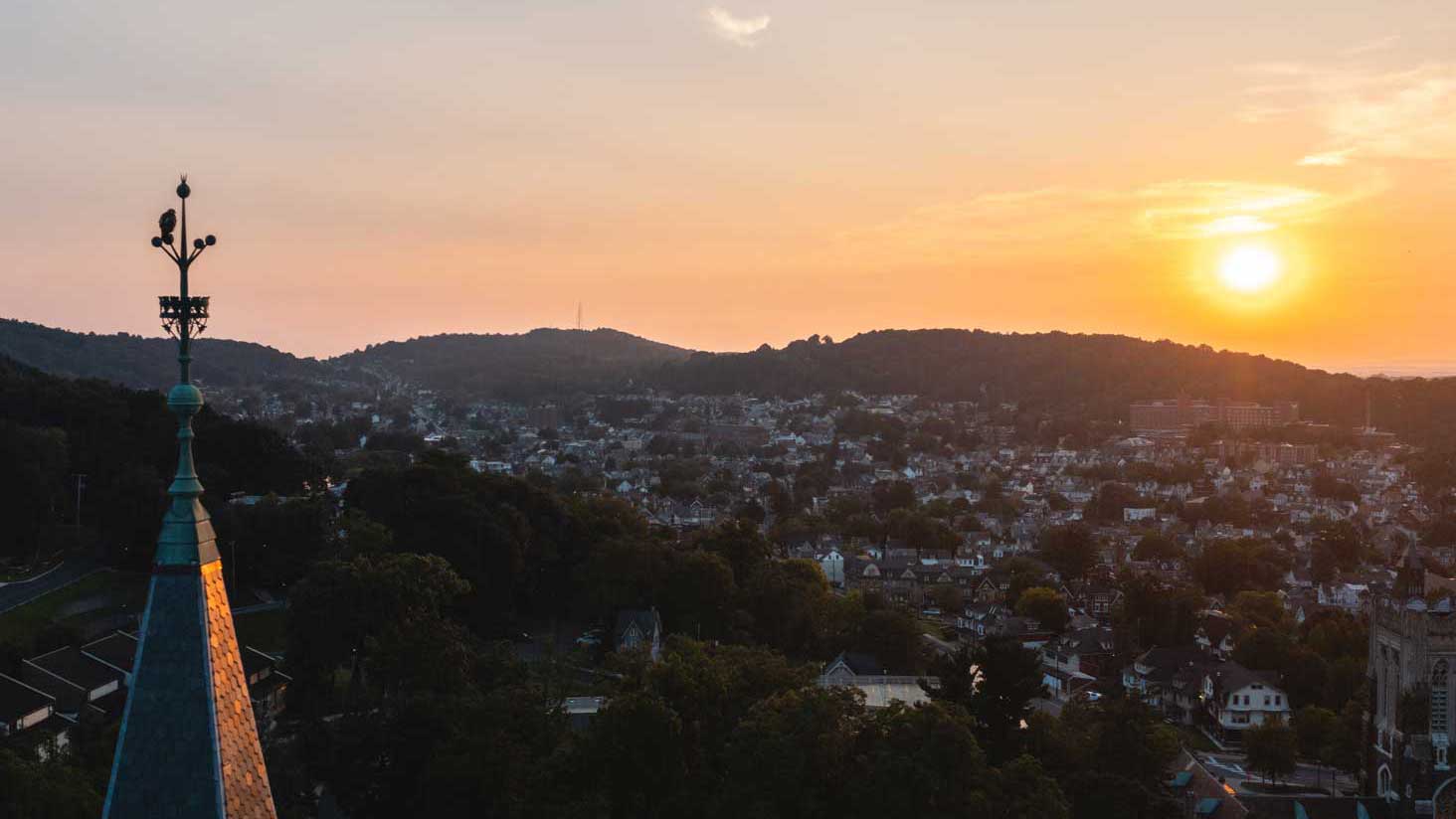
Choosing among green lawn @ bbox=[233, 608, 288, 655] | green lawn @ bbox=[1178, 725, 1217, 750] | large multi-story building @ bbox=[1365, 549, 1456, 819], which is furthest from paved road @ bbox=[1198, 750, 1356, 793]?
green lawn @ bbox=[233, 608, 288, 655]

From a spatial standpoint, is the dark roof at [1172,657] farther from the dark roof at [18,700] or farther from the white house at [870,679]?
the dark roof at [18,700]

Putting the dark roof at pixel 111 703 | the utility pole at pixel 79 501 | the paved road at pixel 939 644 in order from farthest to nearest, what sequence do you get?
1. the paved road at pixel 939 644
2. the utility pole at pixel 79 501
3. the dark roof at pixel 111 703

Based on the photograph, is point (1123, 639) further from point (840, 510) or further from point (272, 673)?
point (840, 510)

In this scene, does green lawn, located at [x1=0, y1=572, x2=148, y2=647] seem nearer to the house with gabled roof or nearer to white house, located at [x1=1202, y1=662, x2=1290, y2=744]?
the house with gabled roof

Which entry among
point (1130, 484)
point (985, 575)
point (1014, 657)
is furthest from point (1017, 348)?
point (1014, 657)

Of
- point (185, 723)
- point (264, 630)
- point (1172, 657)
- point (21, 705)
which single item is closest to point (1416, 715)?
point (1172, 657)

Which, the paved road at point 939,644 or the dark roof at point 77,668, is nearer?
the dark roof at point 77,668

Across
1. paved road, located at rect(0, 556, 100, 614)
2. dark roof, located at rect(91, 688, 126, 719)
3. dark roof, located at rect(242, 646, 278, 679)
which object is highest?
paved road, located at rect(0, 556, 100, 614)

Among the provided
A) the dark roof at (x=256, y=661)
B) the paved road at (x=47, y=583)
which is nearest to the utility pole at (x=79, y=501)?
the paved road at (x=47, y=583)
